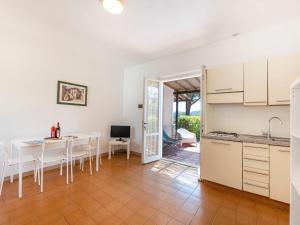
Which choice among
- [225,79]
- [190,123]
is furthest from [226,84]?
[190,123]

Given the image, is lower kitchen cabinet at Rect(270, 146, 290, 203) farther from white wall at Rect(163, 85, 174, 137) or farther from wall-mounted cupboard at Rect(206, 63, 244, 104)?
white wall at Rect(163, 85, 174, 137)

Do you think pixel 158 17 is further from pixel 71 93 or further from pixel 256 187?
pixel 256 187

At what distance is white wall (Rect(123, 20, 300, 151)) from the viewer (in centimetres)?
232

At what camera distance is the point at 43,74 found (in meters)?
3.03

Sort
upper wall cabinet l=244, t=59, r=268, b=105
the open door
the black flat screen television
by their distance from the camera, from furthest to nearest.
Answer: the black flat screen television < the open door < upper wall cabinet l=244, t=59, r=268, b=105

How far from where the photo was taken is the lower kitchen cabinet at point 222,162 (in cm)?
225

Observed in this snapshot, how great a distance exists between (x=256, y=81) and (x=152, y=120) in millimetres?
2298

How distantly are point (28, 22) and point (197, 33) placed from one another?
2.69 meters

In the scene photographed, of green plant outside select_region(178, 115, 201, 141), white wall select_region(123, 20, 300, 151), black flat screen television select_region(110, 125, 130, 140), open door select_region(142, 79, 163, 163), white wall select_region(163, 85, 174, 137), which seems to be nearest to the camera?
white wall select_region(123, 20, 300, 151)

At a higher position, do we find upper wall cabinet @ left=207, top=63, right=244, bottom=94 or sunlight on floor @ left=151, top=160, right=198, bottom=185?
upper wall cabinet @ left=207, top=63, right=244, bottom=94

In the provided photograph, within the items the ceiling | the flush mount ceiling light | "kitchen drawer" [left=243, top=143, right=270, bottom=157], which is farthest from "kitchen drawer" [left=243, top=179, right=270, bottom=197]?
the flush mount ceiling light

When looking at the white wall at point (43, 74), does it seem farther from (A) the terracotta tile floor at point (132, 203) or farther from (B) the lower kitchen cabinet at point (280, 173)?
(B) the lower kitchen cabinet at point (280, 173)

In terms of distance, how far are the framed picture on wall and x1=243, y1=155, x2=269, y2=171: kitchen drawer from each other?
3466mm

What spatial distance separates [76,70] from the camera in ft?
11.7
